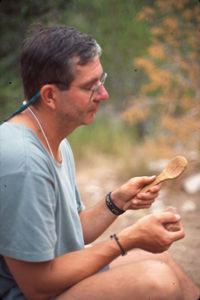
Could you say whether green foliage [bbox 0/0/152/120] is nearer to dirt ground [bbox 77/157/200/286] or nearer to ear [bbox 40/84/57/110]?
ear [bbox 40/84/57/110]

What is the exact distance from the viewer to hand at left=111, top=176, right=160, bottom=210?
137 cm

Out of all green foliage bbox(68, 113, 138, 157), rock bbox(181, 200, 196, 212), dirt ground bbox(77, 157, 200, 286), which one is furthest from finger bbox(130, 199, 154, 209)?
green foliage bbox(68, 113, 138, 157)

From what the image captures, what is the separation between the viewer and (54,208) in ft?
3.68

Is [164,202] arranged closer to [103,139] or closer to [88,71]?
[103,139]

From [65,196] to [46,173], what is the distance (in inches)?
5.7

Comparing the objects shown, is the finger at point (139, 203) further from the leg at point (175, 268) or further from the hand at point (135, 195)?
the leg at point (175, 268)

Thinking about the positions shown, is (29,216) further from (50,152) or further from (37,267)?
(50,152)

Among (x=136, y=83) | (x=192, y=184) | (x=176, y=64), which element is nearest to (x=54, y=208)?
(x=192, y=184)

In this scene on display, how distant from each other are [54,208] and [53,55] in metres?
0.49

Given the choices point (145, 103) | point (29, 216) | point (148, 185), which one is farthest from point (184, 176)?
point (29, 216)

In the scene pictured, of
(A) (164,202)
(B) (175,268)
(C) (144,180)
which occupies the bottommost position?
(A) (164,202)

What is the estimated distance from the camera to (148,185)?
1390 millimetres

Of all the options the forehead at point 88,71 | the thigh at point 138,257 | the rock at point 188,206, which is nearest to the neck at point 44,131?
the forehead at point 88,71

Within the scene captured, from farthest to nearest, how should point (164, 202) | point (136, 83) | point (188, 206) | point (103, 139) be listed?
point (136, 83)
point (103, 139)
point (164, 202)
point (188, 206)
